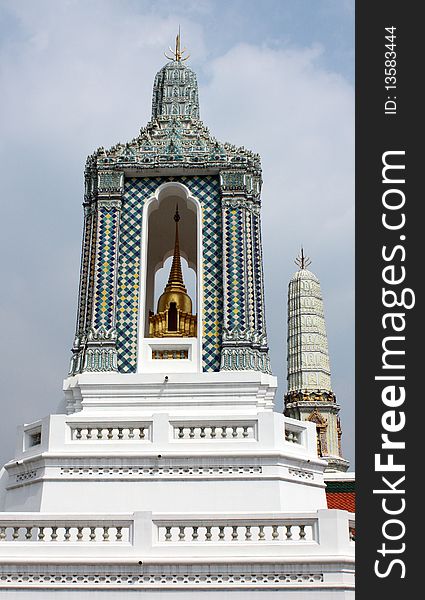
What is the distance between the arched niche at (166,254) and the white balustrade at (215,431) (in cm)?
192

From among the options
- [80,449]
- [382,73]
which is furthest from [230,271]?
[382,73]

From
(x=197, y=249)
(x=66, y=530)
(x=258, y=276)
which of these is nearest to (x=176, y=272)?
(x=197, y=249)

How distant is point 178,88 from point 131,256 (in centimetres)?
440

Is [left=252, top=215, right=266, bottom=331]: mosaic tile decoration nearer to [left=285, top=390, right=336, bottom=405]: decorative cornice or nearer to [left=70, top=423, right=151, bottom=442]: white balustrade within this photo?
[left=70, top=423, right=151, bottom=442]: white balustrade

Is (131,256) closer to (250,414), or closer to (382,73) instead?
(250,414)

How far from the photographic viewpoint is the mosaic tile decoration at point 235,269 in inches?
587

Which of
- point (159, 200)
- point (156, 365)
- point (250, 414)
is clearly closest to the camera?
point (250, 414)

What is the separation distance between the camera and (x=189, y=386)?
14.2 meters

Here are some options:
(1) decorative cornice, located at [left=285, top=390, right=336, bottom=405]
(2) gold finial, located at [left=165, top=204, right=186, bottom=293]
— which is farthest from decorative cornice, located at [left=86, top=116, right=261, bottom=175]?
(1) decorative cornice, located at [left=285, top=390, right=336, bottom=405]

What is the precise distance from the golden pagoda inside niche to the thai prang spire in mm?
33386

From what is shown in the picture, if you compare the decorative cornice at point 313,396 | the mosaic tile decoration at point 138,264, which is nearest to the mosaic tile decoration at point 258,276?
the mosaic tile decoration at point 138,264

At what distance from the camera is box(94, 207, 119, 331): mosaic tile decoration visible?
14.9 m

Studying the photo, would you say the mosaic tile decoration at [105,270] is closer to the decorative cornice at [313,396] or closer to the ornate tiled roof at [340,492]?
the ornate tiled roof at [340,492]

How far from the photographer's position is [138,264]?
1538cm
